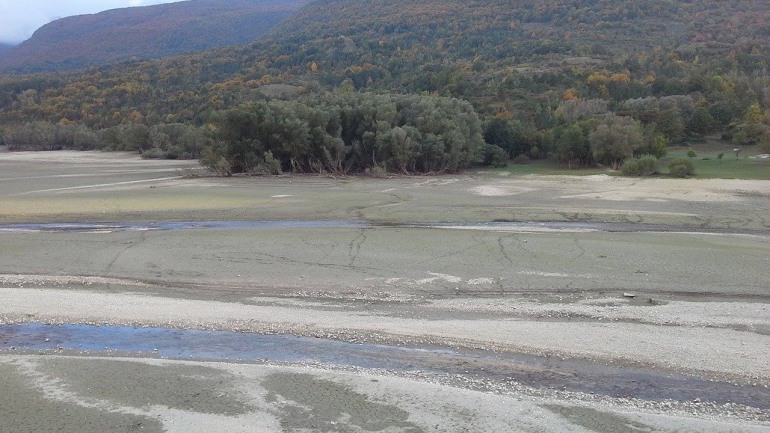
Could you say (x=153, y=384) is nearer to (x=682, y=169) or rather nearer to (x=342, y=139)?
Answer: (x=682, y=169)

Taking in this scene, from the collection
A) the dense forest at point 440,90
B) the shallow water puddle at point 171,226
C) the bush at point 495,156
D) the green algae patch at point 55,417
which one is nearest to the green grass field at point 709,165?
the bush at point 495,156

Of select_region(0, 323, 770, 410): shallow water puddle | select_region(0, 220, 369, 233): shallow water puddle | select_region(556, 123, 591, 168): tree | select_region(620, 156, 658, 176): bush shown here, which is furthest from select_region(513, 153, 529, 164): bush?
select_region(0, 323, 770, 410): shallow water puddle

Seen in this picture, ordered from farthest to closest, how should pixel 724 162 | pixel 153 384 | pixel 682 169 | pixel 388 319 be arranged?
1. pixel 724 162
2. pixel 682 169
3. pixel 388 319
4. pixel 153 384

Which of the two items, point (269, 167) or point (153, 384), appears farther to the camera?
point (269, 167)

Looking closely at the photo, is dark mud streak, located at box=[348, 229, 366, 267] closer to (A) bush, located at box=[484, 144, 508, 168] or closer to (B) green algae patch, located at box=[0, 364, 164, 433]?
(B) green algae patch, located at box=[0, 364, 164, 433]

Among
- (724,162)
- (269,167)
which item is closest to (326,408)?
(269,167)

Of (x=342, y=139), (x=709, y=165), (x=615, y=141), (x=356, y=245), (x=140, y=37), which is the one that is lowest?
(x=709, y=165)

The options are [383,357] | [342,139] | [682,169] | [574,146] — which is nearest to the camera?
[383,357]

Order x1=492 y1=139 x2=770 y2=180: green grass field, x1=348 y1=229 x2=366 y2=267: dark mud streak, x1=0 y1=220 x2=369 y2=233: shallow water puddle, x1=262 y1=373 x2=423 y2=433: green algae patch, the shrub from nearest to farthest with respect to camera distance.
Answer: x1=262 y1=373 x2=423 y2=433: green algae patch, x1=348 y1=229 x2=366 y2=267: dark mud streak, x1=0 y1=220 x2=369 y2=233: shallow water puddle, x1=492 y1=139 x2=770 y2=180: green grass field, the shrub
